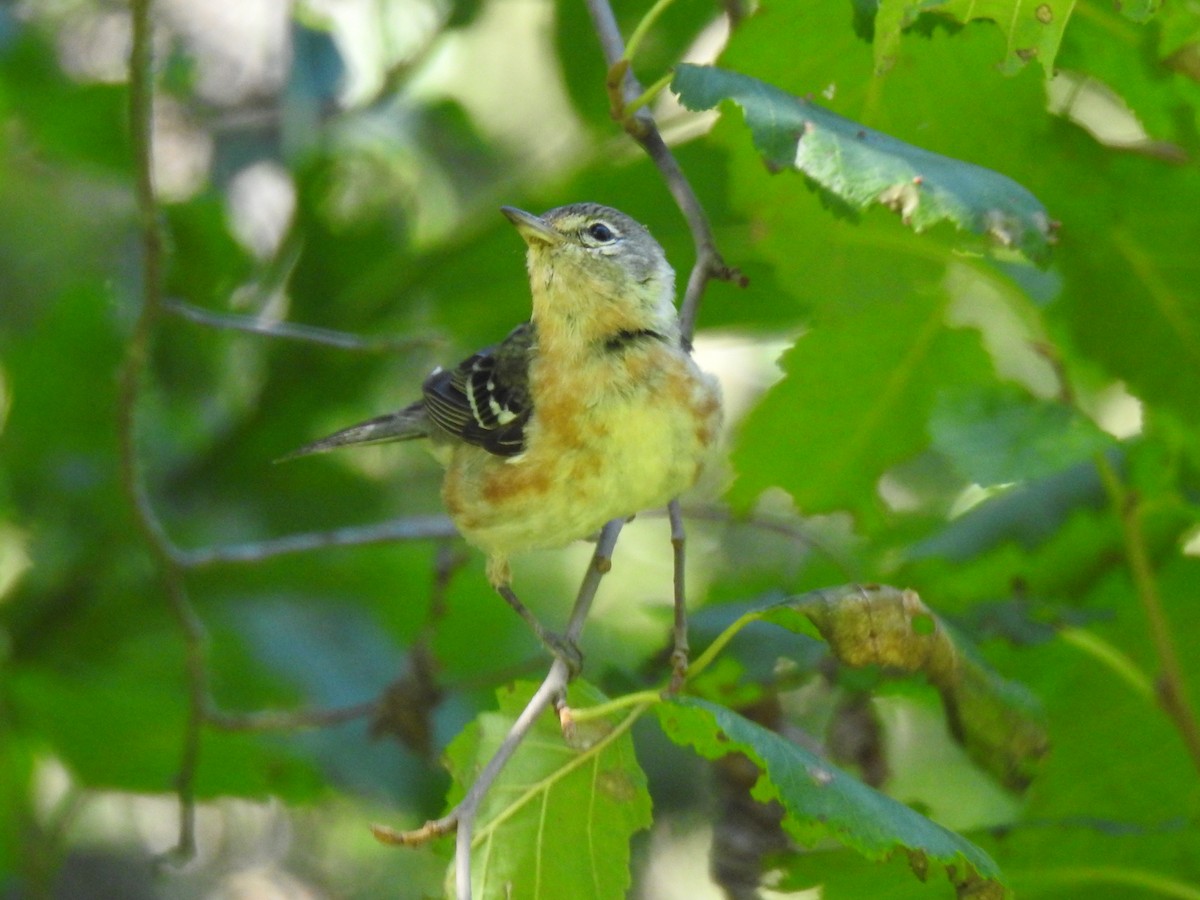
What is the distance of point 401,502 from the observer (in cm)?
576

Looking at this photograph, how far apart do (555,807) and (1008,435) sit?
3.98ft

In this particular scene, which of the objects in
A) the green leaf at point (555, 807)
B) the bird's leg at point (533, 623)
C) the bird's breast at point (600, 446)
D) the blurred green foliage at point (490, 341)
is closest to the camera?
the green leaf at point (555, 807)

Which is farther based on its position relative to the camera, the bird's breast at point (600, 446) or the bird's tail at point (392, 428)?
the bird's tail at point (392, 428)

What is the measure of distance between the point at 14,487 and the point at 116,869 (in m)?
2.22

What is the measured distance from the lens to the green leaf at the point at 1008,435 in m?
2.64

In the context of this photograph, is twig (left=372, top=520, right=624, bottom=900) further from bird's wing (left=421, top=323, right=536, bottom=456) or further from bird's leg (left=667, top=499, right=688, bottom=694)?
bird's wing (left=421, top=323, right=536, bottom=456)

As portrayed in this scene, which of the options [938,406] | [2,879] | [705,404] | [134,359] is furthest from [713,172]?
[2,879]

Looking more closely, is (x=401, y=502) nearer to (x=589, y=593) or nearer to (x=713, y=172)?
(x=713, y=172)

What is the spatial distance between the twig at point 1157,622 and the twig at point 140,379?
7.65 ft

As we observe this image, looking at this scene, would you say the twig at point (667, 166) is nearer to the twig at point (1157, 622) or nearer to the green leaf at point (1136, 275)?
the green leaf at point (1136, 275)

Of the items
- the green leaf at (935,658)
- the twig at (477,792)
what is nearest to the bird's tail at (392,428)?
the twig at (477,792)

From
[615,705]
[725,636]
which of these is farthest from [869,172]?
[615,705]

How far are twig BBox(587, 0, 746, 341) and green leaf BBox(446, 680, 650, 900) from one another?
2.75ft

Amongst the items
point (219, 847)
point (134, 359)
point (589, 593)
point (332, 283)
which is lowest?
point (219, 847)
